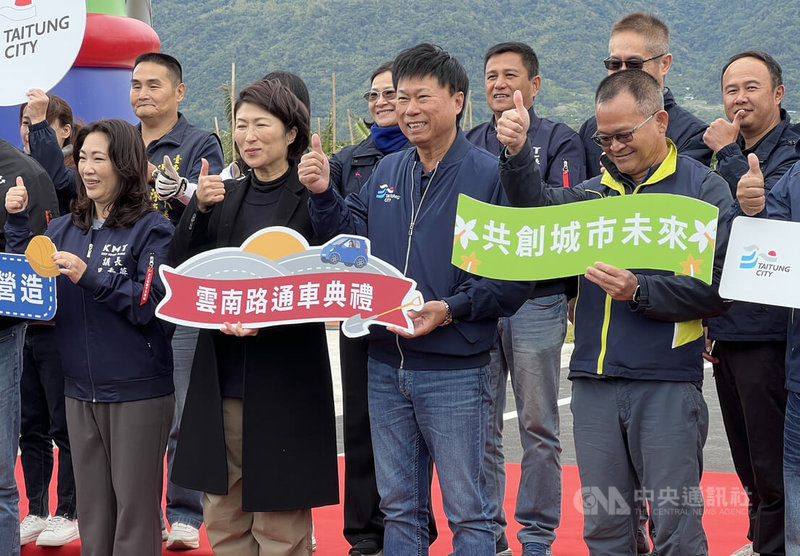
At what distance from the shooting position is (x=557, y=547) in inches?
184

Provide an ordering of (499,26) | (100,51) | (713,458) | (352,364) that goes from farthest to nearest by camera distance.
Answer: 1. (499,26)
2. (100,51)
3. (713,458)
4. (352,364)

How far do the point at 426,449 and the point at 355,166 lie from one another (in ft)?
4.98

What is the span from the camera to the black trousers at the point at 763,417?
13.5 ft

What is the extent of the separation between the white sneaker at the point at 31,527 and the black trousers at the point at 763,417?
10.7ft

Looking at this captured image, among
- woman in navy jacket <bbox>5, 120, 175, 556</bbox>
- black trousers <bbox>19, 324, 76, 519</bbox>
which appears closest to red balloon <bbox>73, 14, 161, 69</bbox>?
black trousers <bbox>19, 324, 76, 519</bbox>

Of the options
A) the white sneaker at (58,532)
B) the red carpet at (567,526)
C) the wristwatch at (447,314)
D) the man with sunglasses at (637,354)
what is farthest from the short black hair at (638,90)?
the white sneaker at (58,532)

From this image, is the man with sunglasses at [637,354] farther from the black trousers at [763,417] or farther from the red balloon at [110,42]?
the red balloon at [110,42]

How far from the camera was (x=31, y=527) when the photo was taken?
4871mm

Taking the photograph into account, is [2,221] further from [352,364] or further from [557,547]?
[557,547]

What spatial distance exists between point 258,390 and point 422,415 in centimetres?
60

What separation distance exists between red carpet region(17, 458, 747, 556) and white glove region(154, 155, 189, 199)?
65.6 inches

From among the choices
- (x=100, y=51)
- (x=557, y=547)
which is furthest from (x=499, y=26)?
(x=557, y=547)

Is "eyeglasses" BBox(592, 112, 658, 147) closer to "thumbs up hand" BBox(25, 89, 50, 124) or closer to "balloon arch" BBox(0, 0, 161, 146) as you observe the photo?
"thumbs up hand" BBox(25, 89, 50, 124)

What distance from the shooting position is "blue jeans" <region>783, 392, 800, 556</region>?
3479mm
